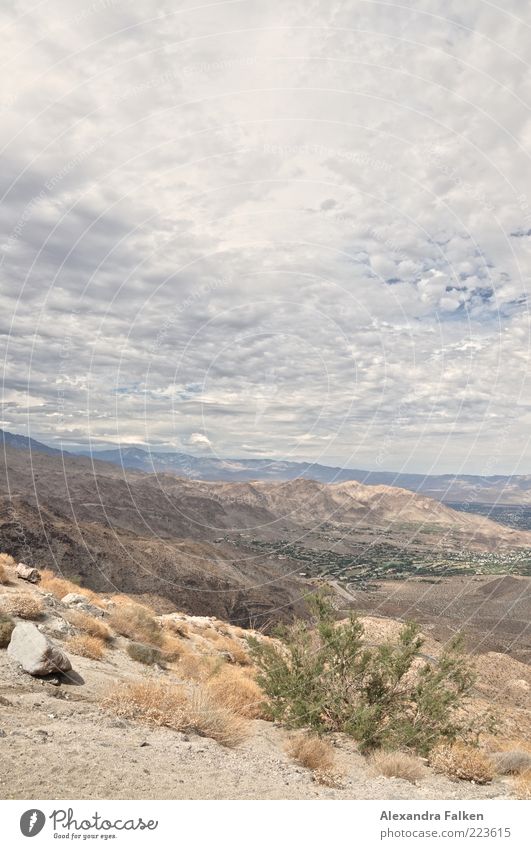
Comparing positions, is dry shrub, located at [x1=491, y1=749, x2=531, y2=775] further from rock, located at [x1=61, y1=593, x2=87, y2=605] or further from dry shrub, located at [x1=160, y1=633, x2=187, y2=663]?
rock, located at [x1=61, y1=593, x2=87, y2=605]

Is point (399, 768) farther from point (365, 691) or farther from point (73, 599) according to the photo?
point (73, 599)

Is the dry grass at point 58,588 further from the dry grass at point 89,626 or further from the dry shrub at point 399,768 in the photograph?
the dry shrub at point 399,768

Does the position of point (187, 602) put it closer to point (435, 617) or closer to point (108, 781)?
point (435, 617)

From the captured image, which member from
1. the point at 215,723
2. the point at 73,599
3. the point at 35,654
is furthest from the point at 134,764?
the point at 73,599

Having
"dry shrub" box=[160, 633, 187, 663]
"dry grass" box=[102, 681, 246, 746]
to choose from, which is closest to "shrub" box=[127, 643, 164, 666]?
"dry shrub" box=[160, 633, 187, 663]
